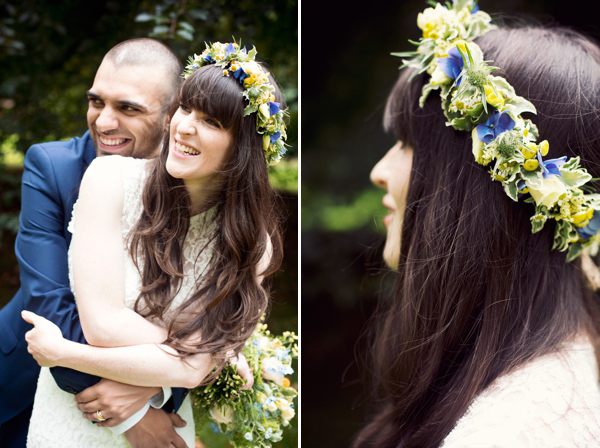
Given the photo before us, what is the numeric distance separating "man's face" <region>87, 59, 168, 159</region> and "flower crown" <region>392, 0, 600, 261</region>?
0.99 metres

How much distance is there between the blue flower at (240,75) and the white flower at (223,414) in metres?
1.33

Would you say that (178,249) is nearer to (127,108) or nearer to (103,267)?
(103,267)

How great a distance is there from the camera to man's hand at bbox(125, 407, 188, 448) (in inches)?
74.2

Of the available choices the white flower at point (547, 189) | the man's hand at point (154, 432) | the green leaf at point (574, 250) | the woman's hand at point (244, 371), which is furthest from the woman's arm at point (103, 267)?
the green leaf at point (574, 250)

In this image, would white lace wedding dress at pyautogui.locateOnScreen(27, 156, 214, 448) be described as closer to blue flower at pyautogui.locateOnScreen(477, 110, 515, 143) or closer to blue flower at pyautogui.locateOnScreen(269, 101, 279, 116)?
blue flower at pyautogui.locateOnScreen(269, 101, 279, 116)

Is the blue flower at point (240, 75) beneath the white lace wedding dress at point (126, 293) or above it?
above

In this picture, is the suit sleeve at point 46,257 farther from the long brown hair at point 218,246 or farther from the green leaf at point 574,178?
the green leaf at point 574,178

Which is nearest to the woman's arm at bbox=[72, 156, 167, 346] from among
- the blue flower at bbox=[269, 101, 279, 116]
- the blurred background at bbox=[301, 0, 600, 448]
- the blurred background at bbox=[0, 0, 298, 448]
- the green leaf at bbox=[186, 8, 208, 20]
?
the blue flower at bbox=[269, 101, 279, 116]

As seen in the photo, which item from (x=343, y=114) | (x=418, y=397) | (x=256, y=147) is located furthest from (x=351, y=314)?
(x=256, y=147)

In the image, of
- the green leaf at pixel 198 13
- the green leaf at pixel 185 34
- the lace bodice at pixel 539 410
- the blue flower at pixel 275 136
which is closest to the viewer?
the lace bodice at pixel 539 410

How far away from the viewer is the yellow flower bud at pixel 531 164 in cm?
169

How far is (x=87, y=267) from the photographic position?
68.2 inches

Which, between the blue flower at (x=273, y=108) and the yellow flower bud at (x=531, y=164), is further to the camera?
the blue flower at (x=273, y=108)

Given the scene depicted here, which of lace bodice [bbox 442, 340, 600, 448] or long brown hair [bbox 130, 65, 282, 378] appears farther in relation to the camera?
long brown hair [bbox 130, 65, 282, 378]
